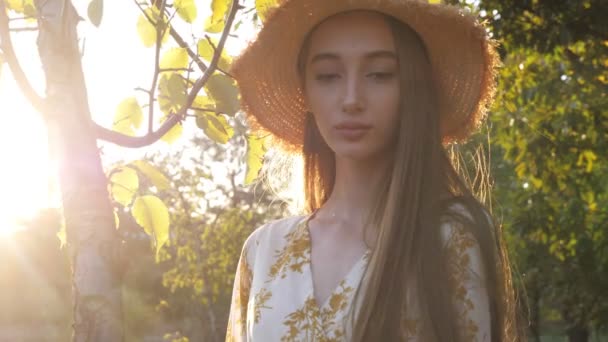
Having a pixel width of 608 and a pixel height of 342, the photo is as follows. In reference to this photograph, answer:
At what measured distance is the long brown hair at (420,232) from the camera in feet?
6.75

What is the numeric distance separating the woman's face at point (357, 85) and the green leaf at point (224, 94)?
7.2 inches

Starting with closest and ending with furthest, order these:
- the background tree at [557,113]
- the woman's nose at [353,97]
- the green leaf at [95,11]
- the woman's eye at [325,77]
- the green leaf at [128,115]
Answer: the green leaf at [95,11], the woman's nose at [353,97], the woman's eye at [325,77], the green leaf at [128,115], the background tree at [557,113]

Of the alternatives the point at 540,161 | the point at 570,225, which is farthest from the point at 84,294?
the point at 570,225

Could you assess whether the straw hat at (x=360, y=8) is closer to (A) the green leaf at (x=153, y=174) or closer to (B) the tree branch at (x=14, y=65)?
(A) the green leaf at (x=153, y=174)

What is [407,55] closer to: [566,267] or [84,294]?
[84,294]

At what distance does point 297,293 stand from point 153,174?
1.40 ft

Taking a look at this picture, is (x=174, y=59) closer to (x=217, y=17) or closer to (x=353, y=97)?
(x=217, y=17)

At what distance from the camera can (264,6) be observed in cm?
243

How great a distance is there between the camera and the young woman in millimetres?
2088

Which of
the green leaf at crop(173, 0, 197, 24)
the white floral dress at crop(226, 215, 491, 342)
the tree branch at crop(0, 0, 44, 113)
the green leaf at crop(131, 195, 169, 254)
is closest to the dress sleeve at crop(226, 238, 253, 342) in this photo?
the white floral dress at crop(226, 215, 491, 342)

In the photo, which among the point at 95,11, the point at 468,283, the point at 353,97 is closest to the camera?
the point at 95,11

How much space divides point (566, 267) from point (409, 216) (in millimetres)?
16950

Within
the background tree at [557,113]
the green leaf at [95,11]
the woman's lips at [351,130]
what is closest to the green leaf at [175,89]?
the woman's lips at [351,130]

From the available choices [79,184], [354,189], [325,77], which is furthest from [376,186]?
[79,184]
